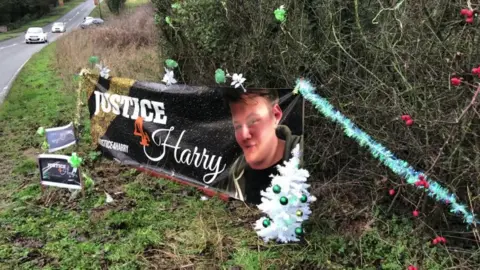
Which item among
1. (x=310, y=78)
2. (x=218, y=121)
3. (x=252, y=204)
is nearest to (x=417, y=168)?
(x=310, y=78)

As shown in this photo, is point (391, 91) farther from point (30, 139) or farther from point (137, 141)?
point (30, 139)

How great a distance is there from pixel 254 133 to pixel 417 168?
1.62 meters

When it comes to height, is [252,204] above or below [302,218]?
below

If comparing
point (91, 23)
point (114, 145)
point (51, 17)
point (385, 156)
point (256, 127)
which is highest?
point (385, 156)

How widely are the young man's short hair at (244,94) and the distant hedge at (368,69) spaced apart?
1.67 feet

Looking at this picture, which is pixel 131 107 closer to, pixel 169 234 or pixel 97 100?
pixel 97 100

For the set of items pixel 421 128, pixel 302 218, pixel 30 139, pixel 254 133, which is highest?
pixel 421 128

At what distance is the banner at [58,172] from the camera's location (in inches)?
202

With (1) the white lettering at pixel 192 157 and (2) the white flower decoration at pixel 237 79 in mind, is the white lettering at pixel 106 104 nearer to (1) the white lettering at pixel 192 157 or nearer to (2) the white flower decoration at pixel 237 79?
(1) the white lettering at pixel 192 157

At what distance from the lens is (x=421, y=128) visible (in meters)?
3.69

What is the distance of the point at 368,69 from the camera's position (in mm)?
4430

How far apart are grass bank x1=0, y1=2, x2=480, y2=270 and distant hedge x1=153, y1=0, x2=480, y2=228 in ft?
1.37

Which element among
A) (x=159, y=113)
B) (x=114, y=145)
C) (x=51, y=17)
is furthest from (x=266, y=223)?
(x=51, y=17)

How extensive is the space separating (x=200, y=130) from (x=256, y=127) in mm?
896
